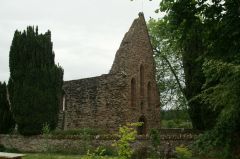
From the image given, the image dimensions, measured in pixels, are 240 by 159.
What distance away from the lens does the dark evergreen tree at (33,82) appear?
825 inches

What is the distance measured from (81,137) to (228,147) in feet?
35.7

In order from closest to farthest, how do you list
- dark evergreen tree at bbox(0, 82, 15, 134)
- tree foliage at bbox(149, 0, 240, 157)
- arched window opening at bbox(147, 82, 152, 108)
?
tree foliage at bbox(149, 0, 240, 157) < dark evergreen tree at bbox(0, 82, 15, 134) < arched window opening at bbox(147, 82, 152, 108)

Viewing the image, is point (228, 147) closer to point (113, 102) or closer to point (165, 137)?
point (165, 137)

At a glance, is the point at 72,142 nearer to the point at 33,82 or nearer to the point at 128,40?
the point at 33,82

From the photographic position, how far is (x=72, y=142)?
65.0ft

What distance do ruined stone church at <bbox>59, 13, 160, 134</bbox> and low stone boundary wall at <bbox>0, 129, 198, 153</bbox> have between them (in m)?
4.59

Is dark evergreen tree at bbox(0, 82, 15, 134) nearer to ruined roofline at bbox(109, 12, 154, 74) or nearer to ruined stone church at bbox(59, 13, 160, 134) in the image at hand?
ruined stone church at bbox(59, 13, 160, 134)

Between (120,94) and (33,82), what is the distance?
585cm

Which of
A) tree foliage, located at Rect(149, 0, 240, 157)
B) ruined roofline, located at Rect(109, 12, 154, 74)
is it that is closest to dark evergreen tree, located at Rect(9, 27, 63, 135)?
ruined roofline, located at Rect(109, 12, 154, 74)

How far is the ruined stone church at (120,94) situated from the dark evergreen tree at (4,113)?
410 centimetres

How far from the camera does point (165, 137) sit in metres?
17.8

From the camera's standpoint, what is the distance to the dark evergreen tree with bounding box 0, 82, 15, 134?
74.7 ft

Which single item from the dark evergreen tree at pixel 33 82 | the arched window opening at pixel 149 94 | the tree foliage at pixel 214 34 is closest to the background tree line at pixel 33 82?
the dark evergreen tree at pixel 33 82

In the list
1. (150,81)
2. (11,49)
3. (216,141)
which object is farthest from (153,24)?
(216,141)
